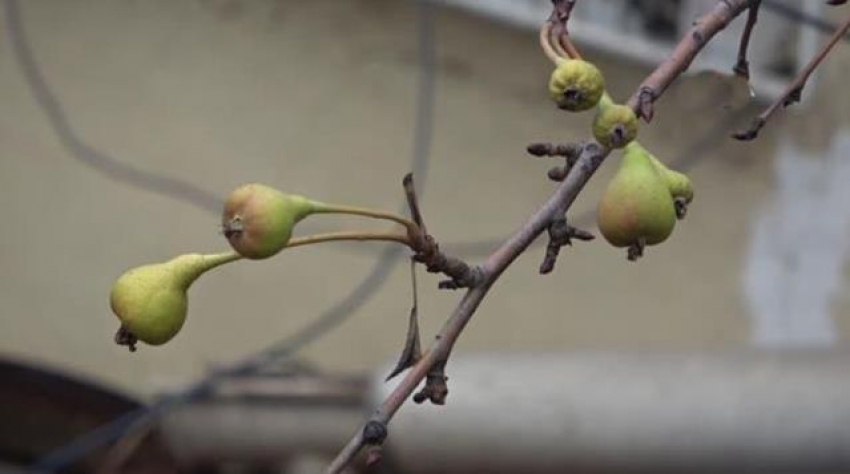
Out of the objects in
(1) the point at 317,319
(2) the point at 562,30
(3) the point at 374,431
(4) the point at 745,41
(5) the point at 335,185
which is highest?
(5) the point at 335,185

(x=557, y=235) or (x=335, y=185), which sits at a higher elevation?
(x=335, y=185)

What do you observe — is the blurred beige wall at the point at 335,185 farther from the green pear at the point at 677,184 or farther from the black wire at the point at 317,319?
the green pear at the point at 677,184

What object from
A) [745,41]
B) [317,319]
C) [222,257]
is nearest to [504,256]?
[222,257]

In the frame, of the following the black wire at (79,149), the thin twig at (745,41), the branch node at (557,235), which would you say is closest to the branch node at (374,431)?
the branch node at (557,235)

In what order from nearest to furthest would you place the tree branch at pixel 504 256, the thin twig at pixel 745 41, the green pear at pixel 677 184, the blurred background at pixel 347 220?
the tree branch at pixel 504 256 < the green pear at pixel 677 184 < the thin twig at pixel 745 41 < the blurred background at pixel 347 220

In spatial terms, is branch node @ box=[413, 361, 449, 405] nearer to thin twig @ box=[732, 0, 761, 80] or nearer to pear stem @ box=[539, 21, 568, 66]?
pear stem @ box=[539, 21, 568, 66]

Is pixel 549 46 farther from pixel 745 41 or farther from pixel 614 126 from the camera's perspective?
pixel 745 41
